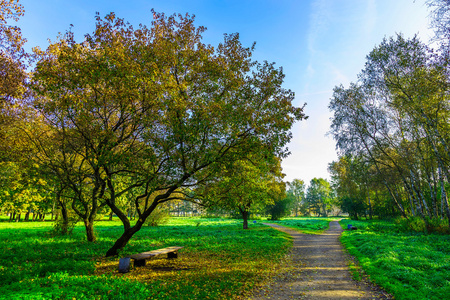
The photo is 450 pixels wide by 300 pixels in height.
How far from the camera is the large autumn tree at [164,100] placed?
31.3 feet

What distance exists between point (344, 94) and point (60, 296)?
2846cm

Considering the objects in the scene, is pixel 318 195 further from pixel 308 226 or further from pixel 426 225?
pixel 426 225

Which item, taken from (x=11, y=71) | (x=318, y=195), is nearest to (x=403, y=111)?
(x=11, y=71)

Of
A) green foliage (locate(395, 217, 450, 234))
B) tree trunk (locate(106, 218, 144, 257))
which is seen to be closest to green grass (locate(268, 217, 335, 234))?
green foliage (locate(395, 217, 450, 234))

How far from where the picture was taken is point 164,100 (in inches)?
390

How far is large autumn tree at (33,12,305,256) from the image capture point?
31.3 feet

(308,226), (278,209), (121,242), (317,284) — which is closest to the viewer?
(317,284)

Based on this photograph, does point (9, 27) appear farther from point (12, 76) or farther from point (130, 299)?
point (130, 299)

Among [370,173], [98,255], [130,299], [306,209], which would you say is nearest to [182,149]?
[130,299]

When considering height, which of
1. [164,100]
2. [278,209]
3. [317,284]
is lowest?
[278,209]

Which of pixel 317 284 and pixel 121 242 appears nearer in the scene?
pixel 317 284

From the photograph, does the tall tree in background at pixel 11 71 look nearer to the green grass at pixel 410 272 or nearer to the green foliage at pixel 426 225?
the green grass at pixel 410 272

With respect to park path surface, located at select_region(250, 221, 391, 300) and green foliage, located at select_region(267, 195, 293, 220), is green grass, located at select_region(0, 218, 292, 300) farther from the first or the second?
green foliage, located at select_region(267, 195, 293, 220)

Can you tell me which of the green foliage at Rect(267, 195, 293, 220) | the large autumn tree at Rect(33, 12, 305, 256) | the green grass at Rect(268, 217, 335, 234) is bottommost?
the green grass at Rect(268, 217, 335, 234)
